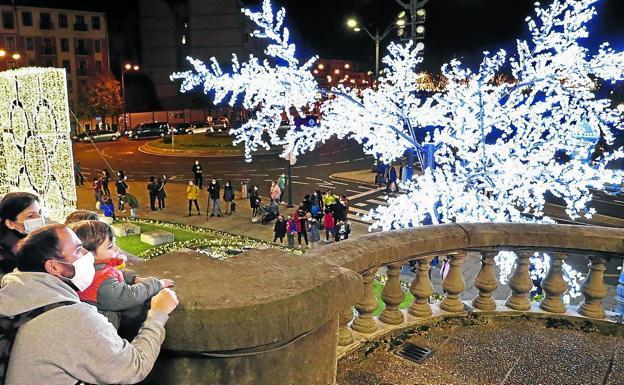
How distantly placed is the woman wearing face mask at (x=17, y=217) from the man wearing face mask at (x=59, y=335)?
182 centimetres

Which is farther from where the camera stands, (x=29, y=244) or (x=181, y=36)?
(x=181, y=36)

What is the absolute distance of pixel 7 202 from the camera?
3863mm

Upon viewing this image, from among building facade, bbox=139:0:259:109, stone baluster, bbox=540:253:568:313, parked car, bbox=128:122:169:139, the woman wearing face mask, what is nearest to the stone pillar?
stone baluster, bbox=540:253:568:313

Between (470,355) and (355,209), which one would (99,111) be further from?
(470,355)

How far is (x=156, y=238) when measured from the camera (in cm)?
1667

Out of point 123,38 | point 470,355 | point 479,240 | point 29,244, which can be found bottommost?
point 470,355

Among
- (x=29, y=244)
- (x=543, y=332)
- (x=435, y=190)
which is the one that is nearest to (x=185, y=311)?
(x=29, y=244)

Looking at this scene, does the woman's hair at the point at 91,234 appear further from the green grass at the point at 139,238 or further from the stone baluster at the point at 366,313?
the green grass at the point at 139,238

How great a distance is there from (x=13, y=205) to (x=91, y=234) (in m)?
1.79

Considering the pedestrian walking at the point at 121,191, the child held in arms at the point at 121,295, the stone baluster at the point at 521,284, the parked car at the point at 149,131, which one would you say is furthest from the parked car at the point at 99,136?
the child held in arms at the point at 121,295

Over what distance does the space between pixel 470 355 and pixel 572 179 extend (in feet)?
25.8

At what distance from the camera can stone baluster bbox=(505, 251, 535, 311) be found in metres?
4.59

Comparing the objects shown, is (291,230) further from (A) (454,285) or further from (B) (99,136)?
(B) (99,136)

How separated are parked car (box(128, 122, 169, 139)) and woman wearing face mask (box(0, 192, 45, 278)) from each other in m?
50.8
